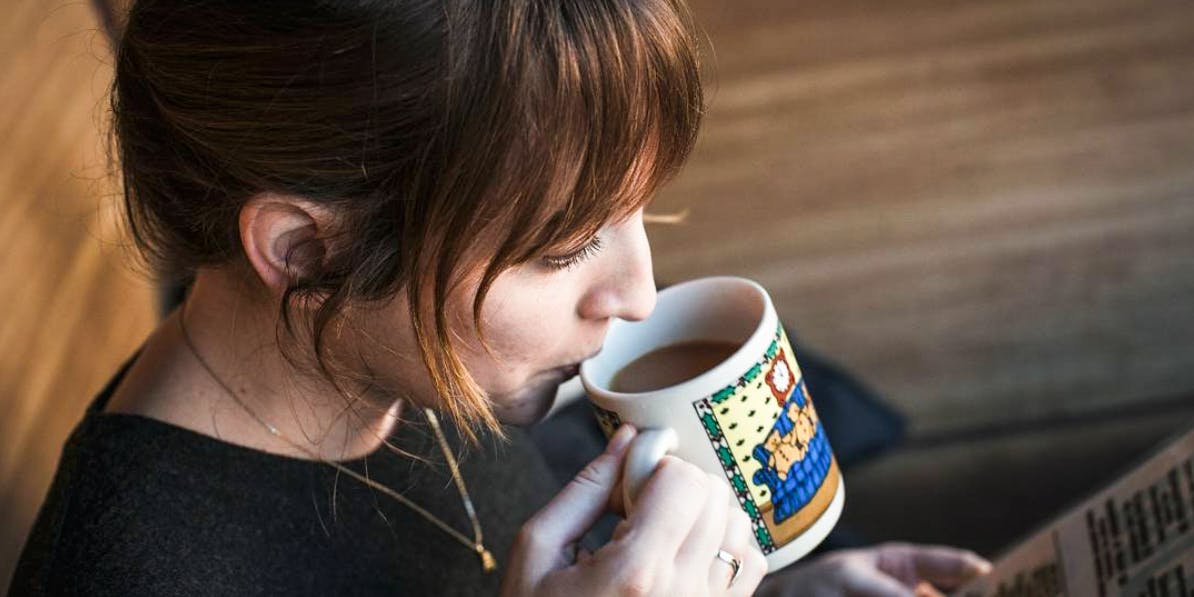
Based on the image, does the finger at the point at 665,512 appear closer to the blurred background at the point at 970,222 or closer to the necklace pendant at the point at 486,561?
the necklace pendant at the point at 486,561

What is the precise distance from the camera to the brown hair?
2.32 feet

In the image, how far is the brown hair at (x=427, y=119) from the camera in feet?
2.32

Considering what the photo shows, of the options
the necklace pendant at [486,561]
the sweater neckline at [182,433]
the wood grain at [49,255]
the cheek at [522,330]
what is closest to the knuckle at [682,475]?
the cheek at [522,330]

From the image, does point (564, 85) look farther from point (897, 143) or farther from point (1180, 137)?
point (1180, 137)

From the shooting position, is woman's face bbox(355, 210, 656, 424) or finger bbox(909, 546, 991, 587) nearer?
woman's face bbox(355, 210, 656, 424)

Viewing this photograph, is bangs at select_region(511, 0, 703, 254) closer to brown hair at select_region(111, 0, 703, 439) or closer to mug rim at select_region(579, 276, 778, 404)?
brown hair at select_region(111, 0, 703, 439)

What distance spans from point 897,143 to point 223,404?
3.79 feet

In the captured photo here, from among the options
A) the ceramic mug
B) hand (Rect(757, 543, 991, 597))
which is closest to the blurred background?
hand (Rect(757, 543, 991, 597))

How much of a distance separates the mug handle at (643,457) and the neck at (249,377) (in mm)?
221

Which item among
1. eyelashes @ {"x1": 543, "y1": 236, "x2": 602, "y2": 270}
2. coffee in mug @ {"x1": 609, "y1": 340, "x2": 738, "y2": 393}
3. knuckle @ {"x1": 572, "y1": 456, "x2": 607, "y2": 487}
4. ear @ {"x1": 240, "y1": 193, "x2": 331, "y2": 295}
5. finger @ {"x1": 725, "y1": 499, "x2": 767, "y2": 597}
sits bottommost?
finger @ {"x1": 725, "y1": 499, "x2": 767, "y2": 597}

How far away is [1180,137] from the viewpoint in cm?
176

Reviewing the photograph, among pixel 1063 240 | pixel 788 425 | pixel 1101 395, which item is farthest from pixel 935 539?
pixel 788 425

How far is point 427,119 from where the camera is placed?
2.37 ft

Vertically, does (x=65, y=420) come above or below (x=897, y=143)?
above
